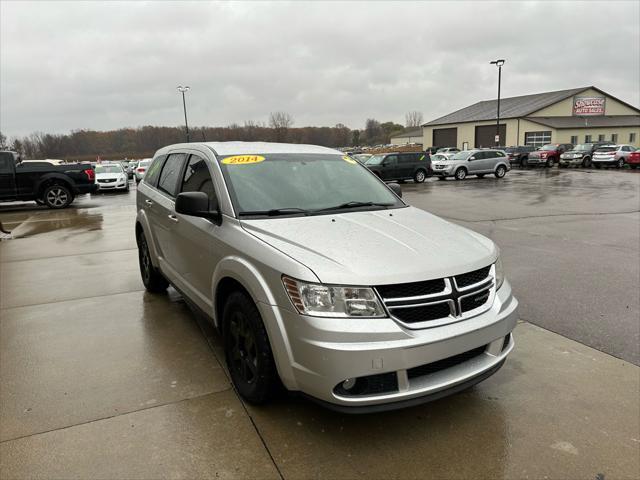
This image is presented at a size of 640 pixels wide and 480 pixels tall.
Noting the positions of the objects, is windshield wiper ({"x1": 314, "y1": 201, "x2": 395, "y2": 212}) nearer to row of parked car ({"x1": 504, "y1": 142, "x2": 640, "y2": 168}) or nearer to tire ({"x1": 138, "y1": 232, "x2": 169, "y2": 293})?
tire ({"x1": 138, "y1": 232, "x2": 169, "y2": 293})

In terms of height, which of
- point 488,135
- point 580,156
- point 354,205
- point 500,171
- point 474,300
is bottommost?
point 500,171

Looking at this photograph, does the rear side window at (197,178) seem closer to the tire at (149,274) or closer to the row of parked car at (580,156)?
the tire at (149,274)

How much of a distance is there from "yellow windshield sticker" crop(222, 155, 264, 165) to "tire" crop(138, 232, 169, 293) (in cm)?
208

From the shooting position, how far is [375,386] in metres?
2.56

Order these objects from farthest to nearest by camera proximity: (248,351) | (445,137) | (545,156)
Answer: (445,137), (545,156), (248,351)

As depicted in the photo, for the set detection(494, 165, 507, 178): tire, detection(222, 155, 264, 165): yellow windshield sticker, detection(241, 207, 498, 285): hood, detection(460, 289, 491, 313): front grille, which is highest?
detection(222, 155, 264, 165): yellow windshield sticker

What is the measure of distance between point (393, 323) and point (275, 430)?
1070 mm

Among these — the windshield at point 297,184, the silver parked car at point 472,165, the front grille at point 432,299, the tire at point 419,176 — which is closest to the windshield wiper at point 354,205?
the windshield at point 297,184

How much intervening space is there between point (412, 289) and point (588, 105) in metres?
72.2

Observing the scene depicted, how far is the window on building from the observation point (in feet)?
188

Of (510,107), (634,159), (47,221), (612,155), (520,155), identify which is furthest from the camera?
(510,107)

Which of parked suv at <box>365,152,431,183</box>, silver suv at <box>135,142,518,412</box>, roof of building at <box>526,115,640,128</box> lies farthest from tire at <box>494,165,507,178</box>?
roof of building at <box>526,115,640,128</box>

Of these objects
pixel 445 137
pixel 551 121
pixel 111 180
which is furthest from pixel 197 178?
pixel 445 137

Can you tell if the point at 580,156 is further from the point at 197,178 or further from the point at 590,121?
the point at 197,178
